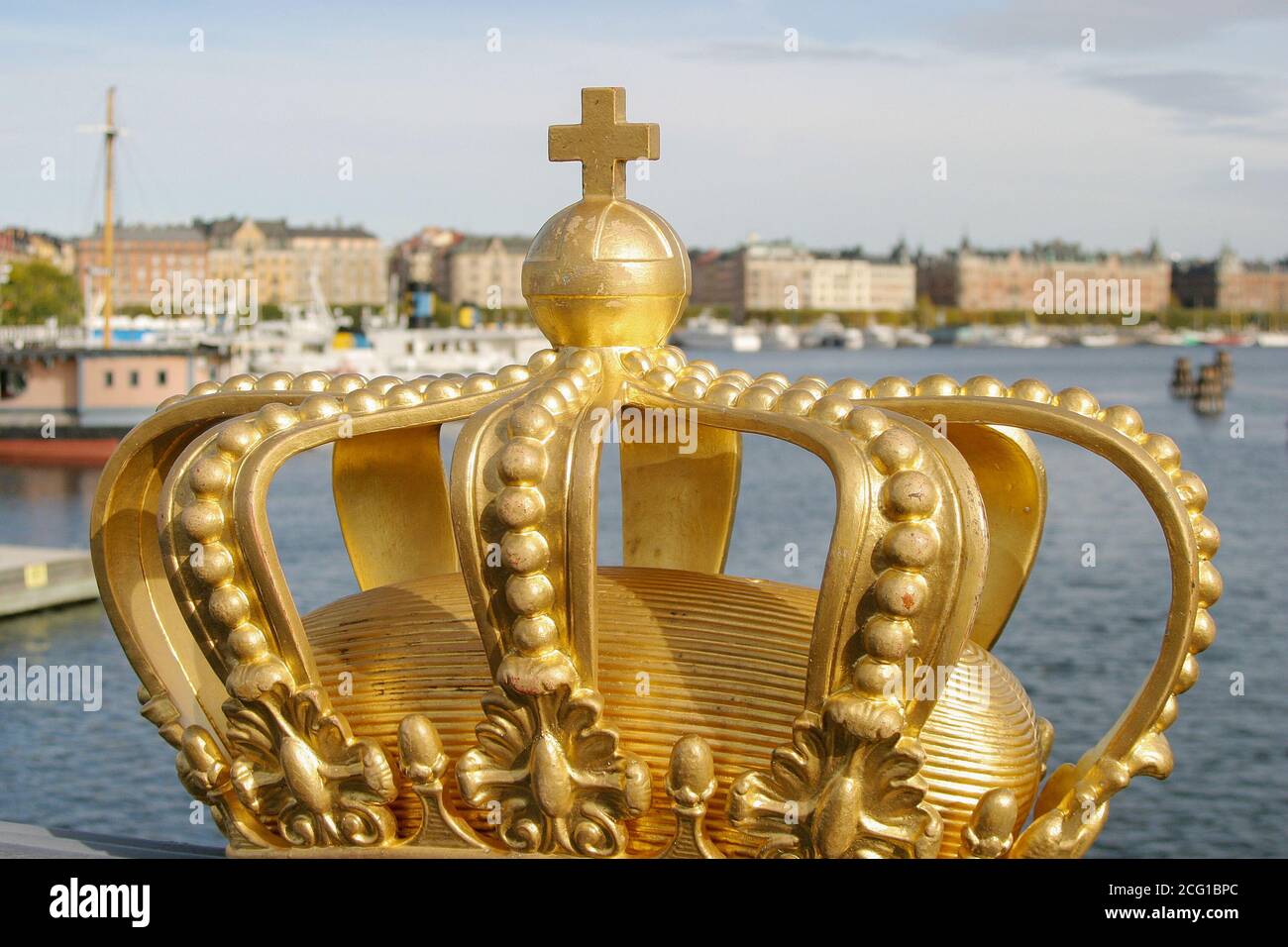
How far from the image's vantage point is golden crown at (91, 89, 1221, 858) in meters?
4.12

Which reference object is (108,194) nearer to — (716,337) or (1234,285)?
(716,337)

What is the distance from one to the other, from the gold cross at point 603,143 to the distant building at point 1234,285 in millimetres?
165926

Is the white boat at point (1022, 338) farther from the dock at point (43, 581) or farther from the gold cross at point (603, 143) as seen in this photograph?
the gold cross at point (603, 143)

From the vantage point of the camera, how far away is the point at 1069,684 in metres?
18.7

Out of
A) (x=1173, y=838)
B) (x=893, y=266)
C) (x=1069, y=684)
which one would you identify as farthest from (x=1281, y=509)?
(x=893, y=266)

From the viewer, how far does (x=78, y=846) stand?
16.9 feet

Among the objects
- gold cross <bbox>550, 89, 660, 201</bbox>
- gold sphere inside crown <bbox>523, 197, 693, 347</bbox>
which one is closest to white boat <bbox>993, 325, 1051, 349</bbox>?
gold cross <bbox>550, 89, 660, 201</bbox>

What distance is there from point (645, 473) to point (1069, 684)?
14.4 metres

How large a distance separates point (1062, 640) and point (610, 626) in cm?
1755

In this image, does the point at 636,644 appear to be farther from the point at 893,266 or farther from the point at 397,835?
the point at 893,266

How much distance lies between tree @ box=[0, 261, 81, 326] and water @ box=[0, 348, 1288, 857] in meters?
32.1

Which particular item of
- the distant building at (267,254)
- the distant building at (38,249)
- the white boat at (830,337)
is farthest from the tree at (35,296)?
the white boat at (830,337)

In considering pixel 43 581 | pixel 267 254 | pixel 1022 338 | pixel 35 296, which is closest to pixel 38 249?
pixel 267 254

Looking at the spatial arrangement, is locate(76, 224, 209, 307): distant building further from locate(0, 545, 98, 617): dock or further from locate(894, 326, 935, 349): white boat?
locate(0, 545, 98, 617): dock
